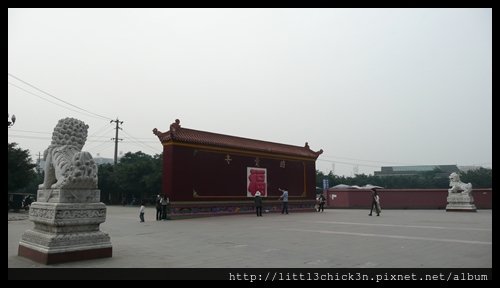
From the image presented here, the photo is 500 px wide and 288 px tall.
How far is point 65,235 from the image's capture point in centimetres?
602

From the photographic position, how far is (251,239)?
8.72 meters

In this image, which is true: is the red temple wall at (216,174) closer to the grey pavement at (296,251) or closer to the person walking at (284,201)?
the person walking at (284,201)

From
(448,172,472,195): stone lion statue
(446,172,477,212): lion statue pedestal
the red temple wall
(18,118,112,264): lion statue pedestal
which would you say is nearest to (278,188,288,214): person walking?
the red temple wall

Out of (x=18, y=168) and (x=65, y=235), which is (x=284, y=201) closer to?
(x=65, y=235)

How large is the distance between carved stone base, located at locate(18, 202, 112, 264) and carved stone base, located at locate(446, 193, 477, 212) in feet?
63.4

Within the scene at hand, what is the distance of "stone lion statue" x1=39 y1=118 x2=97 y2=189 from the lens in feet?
20.9

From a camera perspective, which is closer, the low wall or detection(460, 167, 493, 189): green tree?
the low wall

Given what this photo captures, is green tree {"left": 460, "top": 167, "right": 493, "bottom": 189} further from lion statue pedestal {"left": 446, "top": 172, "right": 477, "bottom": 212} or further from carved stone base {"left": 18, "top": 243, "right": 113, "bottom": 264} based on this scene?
carved stone base {"left": 18, "top": 243, "right": 113, "bottom": 264}

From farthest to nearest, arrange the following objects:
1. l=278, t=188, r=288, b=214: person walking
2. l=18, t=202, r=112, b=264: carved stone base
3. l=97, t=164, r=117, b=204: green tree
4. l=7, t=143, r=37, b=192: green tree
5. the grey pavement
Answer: l=97, t=164, r=117, b=204: green tree
l=7, t=143, r=37, b=192: green tree
l=278, t=188, r=288, b=214: person walking
l=18, t=202, r=112, b=264: carved stone base
the grey pavement

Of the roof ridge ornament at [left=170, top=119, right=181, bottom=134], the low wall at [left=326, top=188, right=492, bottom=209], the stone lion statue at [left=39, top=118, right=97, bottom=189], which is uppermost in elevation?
the roof ridge ornament at [left=170, top=119, right=181, bottom=134]

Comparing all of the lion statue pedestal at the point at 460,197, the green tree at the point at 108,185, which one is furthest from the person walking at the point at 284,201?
the green tree at the point at 108,185

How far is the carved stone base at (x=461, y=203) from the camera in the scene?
19628mm

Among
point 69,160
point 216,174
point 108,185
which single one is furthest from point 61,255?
point 108,185

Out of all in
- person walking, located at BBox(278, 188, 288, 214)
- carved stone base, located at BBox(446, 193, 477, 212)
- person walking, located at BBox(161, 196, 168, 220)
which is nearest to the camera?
person walking, located at BBox(161, 196, 168, 220)
